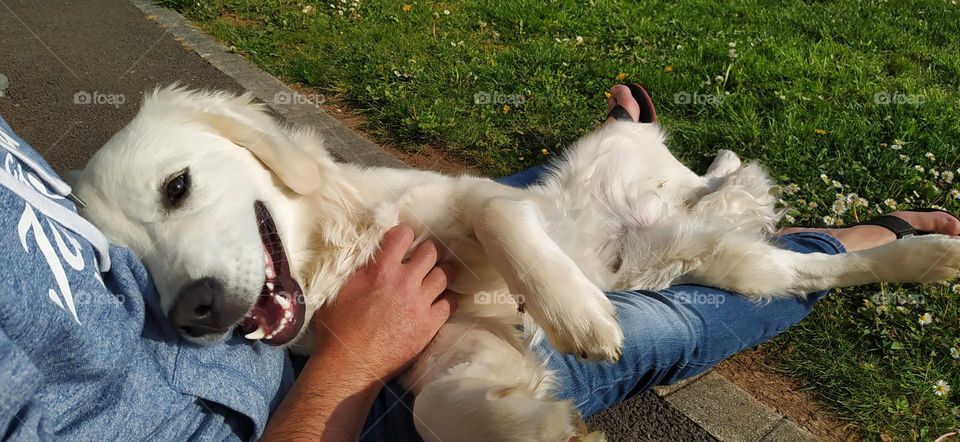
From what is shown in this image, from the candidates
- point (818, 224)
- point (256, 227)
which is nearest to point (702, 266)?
point (818, 224)

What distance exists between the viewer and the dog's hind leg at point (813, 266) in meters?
2.36

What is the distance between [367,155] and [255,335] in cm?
255

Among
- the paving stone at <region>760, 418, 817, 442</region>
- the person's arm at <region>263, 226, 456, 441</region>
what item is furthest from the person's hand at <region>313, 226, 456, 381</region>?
the paving stone at <region>760, 418, 817, 442</region>

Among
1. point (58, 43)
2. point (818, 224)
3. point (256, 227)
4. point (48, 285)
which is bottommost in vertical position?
point (58, 43)

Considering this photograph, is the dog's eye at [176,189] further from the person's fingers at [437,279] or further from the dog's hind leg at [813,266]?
the dog's hind leg at [813,266]

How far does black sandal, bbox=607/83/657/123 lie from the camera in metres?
3.63

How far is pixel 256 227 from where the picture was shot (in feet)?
6.39

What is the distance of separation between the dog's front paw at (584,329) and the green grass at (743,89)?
1.18 meters

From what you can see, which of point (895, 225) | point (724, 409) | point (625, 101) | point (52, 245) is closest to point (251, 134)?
point (52, 245)

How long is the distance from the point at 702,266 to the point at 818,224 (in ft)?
3.73

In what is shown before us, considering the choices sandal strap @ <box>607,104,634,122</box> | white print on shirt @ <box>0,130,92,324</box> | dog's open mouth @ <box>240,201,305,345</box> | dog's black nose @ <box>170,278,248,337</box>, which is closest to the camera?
white print on shirt @ <box>0,130,92,324</box>

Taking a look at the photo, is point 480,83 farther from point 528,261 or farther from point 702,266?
point 528,261

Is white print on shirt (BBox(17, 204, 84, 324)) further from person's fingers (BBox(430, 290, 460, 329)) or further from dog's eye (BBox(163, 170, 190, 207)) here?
person's fingers (BBox(430, 290, 460, 329))

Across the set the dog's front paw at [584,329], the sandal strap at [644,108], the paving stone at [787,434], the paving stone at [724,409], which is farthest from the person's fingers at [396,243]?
the sandal strap at [644,108]
